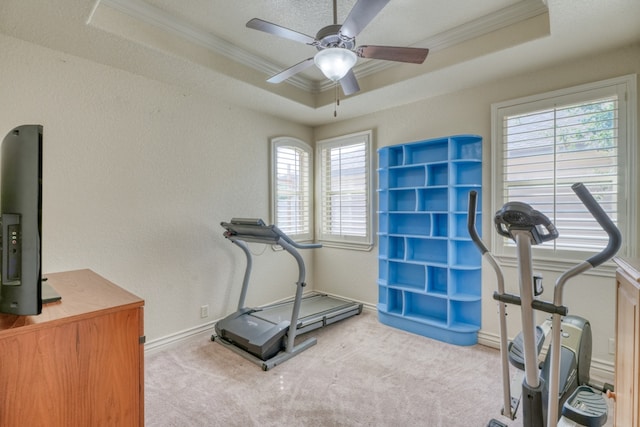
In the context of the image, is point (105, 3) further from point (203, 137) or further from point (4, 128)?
point (203, 137)

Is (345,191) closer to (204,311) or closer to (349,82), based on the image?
(349,82)

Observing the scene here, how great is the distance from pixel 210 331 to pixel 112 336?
216 cm

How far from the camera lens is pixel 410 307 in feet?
11.5

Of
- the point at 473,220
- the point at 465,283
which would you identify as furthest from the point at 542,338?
the point at 465,283

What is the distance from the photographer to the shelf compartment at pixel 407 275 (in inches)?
136

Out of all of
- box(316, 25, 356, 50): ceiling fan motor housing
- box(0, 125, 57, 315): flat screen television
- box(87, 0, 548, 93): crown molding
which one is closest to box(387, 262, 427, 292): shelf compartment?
box(87, 0, 548, 93): crown molding

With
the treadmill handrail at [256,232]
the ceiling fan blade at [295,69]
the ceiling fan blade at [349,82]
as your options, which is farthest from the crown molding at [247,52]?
the treadmill handrail at [256,232]

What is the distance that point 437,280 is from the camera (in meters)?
3.33

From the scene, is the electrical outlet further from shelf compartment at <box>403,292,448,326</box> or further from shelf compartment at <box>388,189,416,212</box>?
shelf compartment at <box>388,189,416,212</box>

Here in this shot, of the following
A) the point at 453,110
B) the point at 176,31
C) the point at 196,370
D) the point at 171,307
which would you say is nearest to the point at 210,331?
the point at 171,307

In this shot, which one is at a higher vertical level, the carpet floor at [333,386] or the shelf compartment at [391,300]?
the shelf compartment at [391,300]

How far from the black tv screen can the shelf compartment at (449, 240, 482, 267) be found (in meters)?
3.04

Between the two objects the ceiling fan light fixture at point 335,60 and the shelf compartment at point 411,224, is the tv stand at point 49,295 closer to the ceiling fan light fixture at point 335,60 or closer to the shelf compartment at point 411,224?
the ceiling fan light fixture at point 335,60

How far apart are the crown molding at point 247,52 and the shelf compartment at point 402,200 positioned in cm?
133
